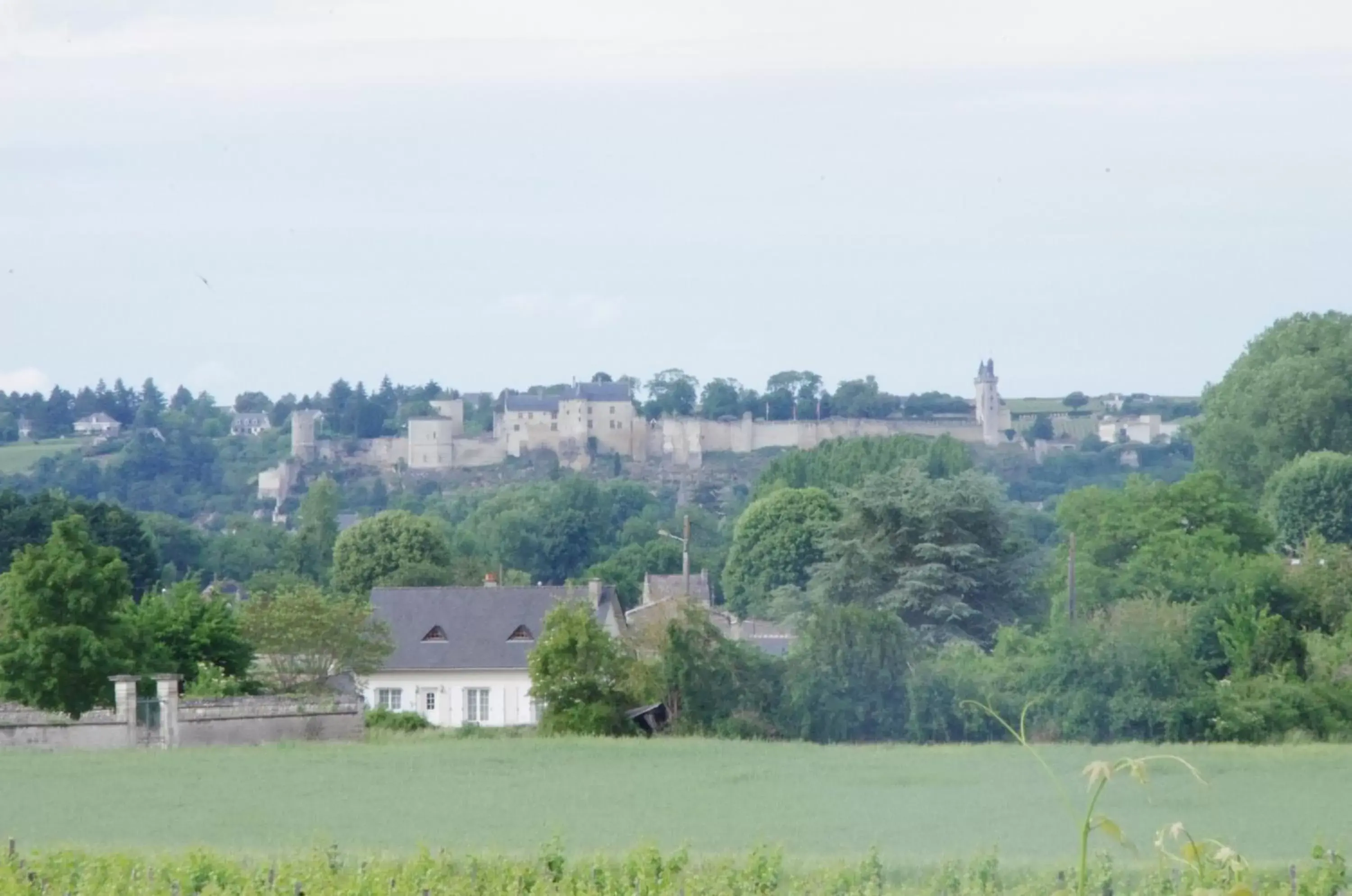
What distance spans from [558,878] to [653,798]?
24.3 ft

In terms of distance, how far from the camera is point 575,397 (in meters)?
180

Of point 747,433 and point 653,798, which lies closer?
point 653,798

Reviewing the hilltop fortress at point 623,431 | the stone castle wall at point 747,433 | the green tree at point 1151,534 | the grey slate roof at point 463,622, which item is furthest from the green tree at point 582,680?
the stone castle wall at point 747,433

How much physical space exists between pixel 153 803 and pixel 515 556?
81030 millimetres

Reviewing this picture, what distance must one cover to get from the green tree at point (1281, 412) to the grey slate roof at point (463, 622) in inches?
1192

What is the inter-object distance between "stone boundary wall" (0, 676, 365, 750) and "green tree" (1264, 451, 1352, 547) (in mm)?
39743

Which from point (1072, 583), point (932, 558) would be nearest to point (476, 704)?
point (932, 558)

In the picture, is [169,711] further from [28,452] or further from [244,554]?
[28,452]

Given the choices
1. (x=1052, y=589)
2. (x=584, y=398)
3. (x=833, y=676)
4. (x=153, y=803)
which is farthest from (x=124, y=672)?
(x=584, y=398)

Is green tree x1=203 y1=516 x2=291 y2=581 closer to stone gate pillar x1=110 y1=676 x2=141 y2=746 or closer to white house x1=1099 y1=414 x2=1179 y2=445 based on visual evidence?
stone gate pillar x1=110 y1=676 x2=141 y2=746

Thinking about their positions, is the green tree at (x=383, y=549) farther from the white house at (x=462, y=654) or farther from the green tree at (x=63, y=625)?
the green tree at (x=63, y=625)

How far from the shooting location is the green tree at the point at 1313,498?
2421 inches

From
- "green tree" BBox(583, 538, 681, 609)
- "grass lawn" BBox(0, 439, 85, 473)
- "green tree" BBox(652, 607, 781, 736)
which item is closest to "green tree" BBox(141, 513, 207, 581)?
"green tree" BBox(583, 538, 681, 609)

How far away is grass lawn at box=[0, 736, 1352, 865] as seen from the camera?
1909 centimetres
